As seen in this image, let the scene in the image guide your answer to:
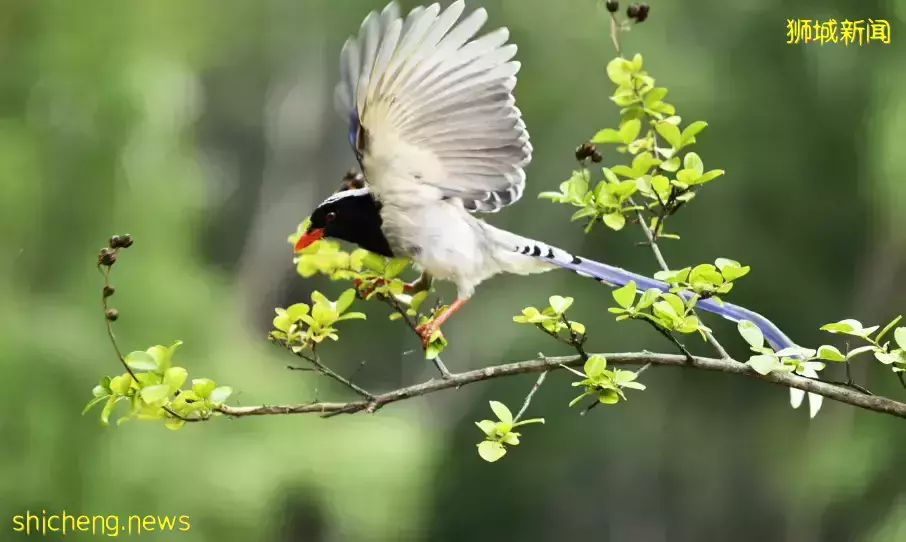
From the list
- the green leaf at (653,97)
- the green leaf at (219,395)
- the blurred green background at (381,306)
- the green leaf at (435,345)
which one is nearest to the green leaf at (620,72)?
the green leaf at (653,97)

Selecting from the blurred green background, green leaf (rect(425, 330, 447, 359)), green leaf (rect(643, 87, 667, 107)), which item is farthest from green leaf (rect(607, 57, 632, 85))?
the blurred green background

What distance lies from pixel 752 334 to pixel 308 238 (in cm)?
35

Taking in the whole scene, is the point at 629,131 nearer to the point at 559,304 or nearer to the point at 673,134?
the point at 673,134

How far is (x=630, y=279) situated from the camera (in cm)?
69

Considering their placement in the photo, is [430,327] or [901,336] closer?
[901,336]

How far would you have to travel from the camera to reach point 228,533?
1.45 m

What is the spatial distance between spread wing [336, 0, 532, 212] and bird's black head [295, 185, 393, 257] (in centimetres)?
2

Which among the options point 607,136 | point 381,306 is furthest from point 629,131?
point 381,306

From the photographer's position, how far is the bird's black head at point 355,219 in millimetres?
696

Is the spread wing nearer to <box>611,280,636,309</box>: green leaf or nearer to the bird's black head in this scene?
the bird's black head

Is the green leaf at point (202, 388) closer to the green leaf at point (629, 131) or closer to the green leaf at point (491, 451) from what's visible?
the green leaf at point (491, 451)

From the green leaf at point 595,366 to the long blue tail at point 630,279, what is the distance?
0.35 ft

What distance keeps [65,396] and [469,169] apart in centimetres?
90

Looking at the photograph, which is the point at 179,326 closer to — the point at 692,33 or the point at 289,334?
the point at 289,334
